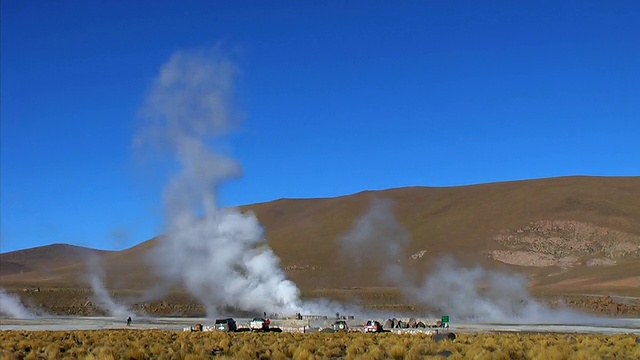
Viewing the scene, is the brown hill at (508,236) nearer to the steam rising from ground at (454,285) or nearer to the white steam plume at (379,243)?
the white steam plume at (379,243)

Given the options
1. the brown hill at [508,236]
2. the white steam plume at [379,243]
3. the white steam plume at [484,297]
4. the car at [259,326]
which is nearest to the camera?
the car at [259,326]

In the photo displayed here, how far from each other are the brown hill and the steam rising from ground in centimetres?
271

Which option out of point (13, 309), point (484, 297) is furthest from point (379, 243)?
point (13, 309)

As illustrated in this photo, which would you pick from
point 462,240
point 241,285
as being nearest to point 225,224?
point 241,285

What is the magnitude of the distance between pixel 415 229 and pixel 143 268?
68.1 metres

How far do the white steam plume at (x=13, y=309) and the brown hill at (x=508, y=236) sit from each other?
57.4 meters

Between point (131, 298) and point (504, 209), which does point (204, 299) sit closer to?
point (131, 298)

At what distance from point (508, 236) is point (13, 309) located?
3917 inches

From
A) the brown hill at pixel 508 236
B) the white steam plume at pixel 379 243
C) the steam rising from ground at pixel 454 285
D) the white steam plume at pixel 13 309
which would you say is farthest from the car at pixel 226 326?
the white steam plume at pixel 379 243

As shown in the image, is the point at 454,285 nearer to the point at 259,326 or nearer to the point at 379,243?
the point at 379,243

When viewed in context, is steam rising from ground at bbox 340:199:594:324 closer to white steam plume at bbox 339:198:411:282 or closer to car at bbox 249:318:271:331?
white steam plume at bbox 339:198:411:282

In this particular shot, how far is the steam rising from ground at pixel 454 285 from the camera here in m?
84.5

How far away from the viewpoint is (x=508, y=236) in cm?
15350

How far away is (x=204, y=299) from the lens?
91.4 meters
